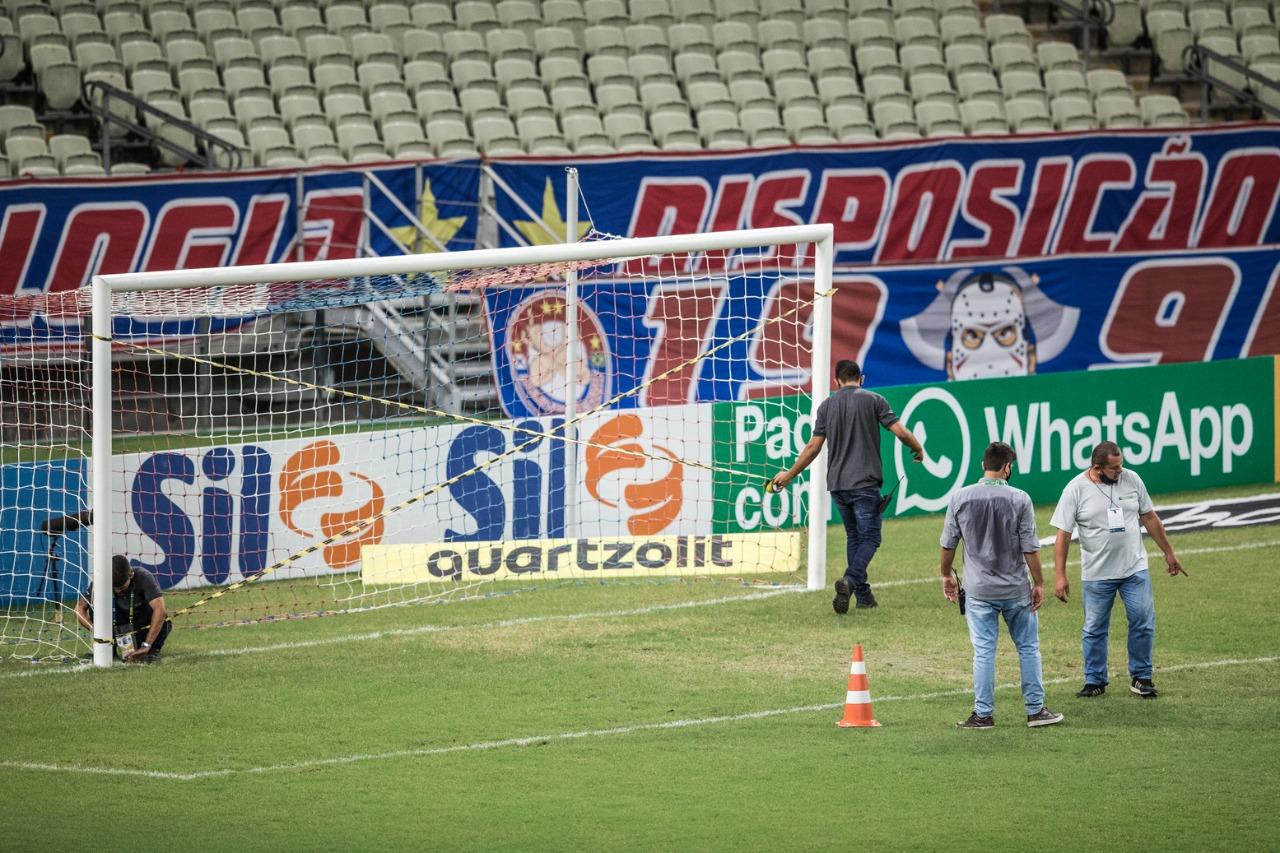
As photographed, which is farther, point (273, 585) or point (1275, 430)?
point (1275, 430)

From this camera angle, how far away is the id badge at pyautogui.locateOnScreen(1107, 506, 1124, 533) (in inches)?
460

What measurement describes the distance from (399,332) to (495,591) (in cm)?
608

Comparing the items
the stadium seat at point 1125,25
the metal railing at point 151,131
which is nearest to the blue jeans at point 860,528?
the metal railing at point 151,131

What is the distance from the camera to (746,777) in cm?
998

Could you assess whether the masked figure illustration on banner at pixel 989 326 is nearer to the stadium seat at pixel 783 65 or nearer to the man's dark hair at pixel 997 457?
the stadium seat at pixel 783 65

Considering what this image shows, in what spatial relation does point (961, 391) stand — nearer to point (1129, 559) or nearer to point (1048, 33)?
point (1129, 559)

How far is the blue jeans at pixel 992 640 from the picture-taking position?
1088 cm

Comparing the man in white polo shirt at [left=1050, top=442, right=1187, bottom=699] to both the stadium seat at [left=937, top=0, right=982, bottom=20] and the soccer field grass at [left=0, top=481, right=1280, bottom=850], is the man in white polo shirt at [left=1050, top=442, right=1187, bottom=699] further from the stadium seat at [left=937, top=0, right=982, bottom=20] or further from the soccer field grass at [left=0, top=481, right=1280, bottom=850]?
the stadium seat at [left=937, top=0, right=982, bottom=20]

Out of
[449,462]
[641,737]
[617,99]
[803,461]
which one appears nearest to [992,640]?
[641,737]

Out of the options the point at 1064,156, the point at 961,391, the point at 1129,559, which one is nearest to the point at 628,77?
the point at 1064,156

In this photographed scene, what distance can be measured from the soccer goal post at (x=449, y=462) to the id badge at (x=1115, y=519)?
3.78 meters

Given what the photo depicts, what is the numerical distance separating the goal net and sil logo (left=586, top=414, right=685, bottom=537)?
22 millimetres

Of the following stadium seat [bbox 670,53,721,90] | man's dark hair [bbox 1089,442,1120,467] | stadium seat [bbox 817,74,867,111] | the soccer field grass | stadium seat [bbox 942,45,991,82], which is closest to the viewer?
the soccer field grass

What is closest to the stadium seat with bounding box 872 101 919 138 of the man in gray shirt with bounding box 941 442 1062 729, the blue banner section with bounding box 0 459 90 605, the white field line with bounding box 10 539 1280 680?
the white field line with bounding box 10 539 1280 680
